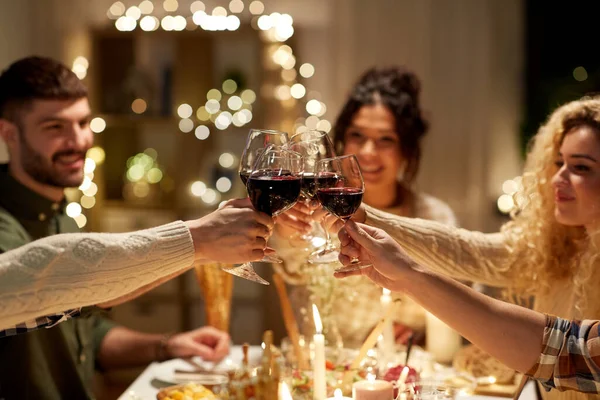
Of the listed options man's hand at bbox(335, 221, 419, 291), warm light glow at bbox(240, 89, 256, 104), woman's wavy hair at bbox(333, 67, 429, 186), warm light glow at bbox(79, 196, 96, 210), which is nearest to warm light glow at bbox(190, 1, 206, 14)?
warm light glow at bbox(240, 89, 256, 104)

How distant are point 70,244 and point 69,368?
3.22ft

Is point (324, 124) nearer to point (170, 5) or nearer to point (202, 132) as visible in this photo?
point (202, 132)

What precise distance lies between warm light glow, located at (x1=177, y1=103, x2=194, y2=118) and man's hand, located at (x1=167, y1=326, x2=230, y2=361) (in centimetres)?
250

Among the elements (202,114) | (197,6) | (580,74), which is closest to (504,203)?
(580,74)

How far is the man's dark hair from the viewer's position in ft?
7.66

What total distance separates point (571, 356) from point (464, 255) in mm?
561

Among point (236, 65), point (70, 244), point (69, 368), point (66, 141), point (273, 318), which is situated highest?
point (236, 65)

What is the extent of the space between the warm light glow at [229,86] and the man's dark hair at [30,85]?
84.7 inches

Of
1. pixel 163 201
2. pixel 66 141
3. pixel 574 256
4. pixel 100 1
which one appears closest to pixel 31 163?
pixel 66 141

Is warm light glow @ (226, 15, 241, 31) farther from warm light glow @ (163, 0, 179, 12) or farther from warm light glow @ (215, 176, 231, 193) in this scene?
warm light glow @ (215, 176, 231, 193)

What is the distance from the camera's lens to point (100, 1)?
460cm

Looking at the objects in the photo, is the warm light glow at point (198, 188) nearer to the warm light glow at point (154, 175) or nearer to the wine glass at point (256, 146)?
the warm light glow at point (154, 175)

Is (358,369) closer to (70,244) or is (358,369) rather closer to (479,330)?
(479,330)

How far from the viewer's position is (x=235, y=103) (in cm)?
447
